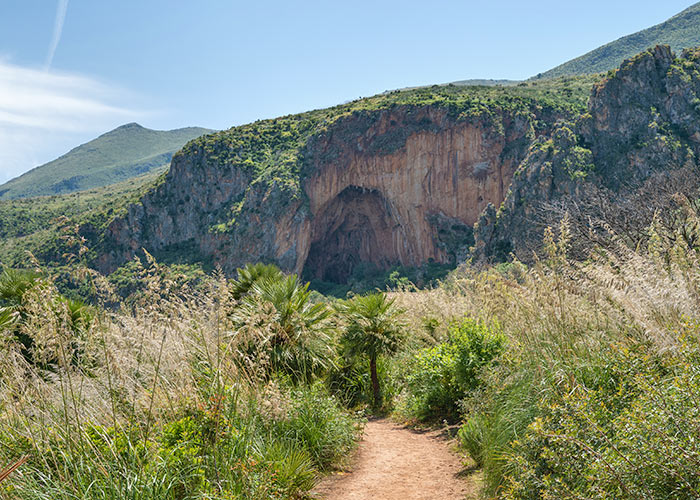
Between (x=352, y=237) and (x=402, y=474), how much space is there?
7887 cm

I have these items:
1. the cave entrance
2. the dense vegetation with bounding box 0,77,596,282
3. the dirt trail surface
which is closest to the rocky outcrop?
the dense vegetation with bounding box 0,77,596,282

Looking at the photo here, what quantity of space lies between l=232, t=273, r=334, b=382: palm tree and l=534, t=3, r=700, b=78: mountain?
4154 inches

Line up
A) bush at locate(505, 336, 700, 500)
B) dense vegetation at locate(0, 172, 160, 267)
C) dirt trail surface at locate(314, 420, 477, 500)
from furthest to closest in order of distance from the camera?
dense vegetation at locate(0, 172, 160, 267)
dirt trail surface at locate(314, 420, 477, 500)
bush at locate(505, 336, 700, 500)

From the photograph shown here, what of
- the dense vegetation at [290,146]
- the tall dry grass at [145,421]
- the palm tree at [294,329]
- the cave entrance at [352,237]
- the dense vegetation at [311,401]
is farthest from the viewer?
the cave entrance at [352,237]

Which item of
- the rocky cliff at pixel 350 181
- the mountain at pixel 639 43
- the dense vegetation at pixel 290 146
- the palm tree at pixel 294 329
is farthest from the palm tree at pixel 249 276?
the mountain at pixel 639 43

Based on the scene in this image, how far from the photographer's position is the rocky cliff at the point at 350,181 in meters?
66.2

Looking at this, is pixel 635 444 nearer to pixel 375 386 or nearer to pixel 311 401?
pixel 311 401

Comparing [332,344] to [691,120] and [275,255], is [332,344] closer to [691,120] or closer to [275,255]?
[691,120]

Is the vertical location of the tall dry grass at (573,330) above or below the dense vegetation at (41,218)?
below

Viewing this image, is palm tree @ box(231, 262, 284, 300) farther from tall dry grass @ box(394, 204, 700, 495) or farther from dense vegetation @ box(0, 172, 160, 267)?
dense vegetation @ box(0, 172, 160, 267)

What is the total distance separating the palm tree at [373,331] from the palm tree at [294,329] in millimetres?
916

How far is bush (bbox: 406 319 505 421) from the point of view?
6.65 meters

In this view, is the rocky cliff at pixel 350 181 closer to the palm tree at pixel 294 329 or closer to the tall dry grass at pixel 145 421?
the palm tree at pixel 294 329

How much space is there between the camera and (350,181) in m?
74.6
